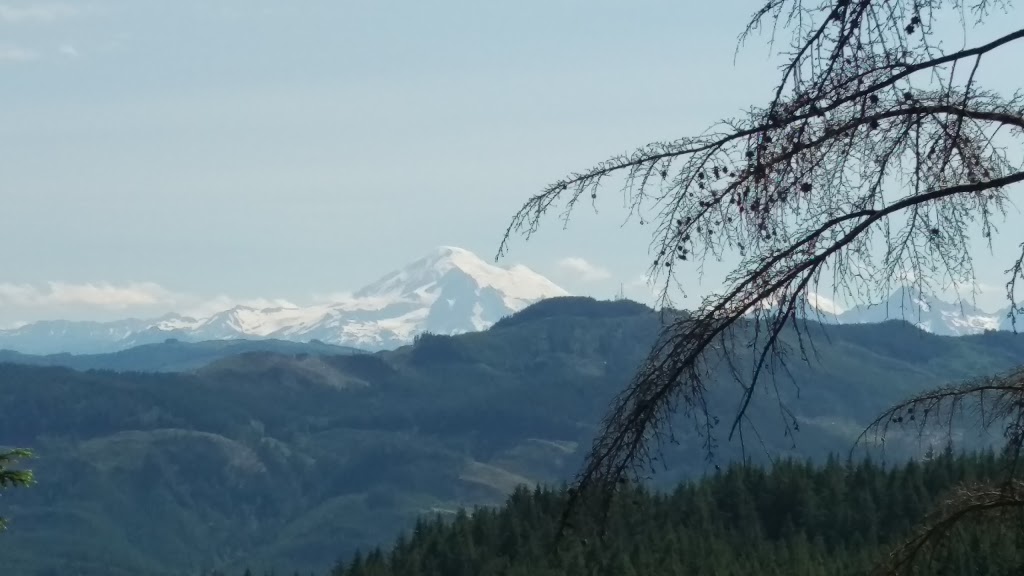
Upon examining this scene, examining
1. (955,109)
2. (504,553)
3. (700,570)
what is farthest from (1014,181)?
(504,553)

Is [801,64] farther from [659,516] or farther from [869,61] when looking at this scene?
[659,516]

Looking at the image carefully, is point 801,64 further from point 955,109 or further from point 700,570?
point 700,570

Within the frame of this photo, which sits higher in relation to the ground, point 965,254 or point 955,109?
point 955,109

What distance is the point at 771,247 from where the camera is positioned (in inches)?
432

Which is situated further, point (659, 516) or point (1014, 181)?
point (659, 516)

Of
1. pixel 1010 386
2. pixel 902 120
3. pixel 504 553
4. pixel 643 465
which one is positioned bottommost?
pixel 504 553

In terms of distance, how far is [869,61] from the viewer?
33.9 feet

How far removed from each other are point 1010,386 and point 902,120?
2.74m

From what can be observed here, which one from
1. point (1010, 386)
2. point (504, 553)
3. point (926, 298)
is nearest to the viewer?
point (926, 298)

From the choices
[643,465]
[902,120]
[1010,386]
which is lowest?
[643,465]

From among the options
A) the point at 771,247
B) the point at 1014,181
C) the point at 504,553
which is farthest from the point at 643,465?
the point at 504,553

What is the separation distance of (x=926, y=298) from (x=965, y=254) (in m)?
0.45

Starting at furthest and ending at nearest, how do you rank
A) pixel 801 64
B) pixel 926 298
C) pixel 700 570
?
pixel 700 570 < pixel 926 298 < pixel 801 64

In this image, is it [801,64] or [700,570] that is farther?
[700,570]
